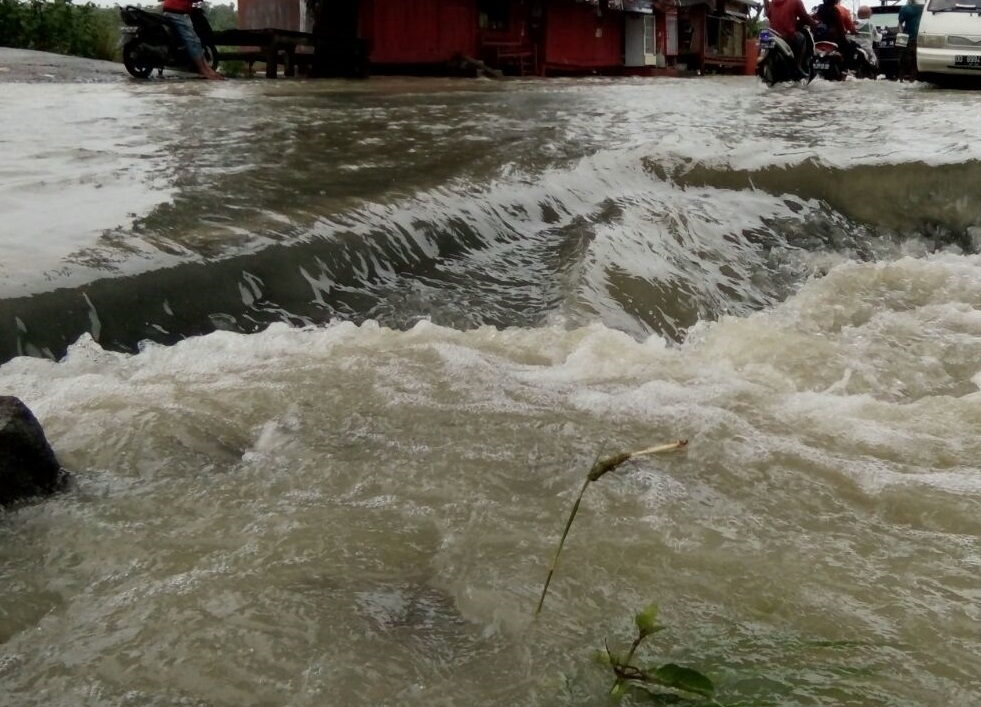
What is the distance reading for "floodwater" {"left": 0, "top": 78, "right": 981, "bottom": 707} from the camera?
172cm

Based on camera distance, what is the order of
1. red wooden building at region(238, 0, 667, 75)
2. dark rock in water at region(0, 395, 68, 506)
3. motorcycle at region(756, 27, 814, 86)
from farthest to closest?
red wooden building at region(238, 0, 667, 75)
motorcycle at region(756, 27, 814, 86)
dark rock in water at region(0, 395, 68, 506)

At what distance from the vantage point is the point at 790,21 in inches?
592

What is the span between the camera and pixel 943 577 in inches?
78.0

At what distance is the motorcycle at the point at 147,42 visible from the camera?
504 inches

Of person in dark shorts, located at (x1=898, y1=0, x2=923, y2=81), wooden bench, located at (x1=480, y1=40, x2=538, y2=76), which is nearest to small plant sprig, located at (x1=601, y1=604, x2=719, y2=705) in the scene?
person in dark shorts, located at (x1=898, y1=0, x2=923, y2=81)

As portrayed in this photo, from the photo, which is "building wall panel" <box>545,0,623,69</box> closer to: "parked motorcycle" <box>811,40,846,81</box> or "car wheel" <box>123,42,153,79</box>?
"parked motorcycle" <box>811,40,846,81</box>

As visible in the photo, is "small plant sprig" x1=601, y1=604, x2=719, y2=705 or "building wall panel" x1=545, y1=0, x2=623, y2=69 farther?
"building wall panel" x1=545, y1=0, x2=623, y2=69

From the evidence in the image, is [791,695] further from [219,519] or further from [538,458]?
[219,519]

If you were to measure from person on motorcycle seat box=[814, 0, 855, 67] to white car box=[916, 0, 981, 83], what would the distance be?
289 cm

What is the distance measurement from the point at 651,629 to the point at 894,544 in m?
0.83

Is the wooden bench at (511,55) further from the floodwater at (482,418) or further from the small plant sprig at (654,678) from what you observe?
the small plant sprig at (654,678)

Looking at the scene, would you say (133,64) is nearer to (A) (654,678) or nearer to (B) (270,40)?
(B) (270,40)

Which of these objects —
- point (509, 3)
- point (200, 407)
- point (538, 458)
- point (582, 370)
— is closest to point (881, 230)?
point (582, 370)

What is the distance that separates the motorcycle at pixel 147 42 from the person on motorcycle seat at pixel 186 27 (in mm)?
84
